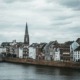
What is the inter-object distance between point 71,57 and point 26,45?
50495 mm

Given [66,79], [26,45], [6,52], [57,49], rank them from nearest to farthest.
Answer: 1. [66,79]
2. [57,49]
3. [26,45]
4. [6,52]

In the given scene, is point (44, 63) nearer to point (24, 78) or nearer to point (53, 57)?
point (53, 57)

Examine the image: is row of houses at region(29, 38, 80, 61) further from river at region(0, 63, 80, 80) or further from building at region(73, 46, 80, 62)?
river at region(0, 63, 80, 80)

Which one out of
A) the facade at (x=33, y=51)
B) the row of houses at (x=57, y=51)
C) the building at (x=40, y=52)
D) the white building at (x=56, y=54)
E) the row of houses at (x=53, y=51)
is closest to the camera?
the row of houses at (x=57, y=51)

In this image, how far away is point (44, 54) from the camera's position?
130250mm

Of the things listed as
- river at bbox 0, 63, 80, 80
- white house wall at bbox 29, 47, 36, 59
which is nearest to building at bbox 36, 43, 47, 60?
white house wall at bbox 29, 47, 36, 59

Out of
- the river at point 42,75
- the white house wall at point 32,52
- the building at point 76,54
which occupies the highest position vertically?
the white house wall at point 32,52

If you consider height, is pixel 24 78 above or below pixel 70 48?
below

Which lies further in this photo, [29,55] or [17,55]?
[17,55]

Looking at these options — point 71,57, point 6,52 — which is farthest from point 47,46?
point 6,52

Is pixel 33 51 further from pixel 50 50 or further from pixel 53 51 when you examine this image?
pixel 53 51

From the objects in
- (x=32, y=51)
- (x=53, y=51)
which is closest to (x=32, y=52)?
(x=32, y=51)

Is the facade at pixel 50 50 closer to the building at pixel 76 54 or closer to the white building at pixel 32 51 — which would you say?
the white building at pixel 32 51

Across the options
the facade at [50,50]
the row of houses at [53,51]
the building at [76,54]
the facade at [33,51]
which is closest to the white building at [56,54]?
the row of houses at [53,51]
